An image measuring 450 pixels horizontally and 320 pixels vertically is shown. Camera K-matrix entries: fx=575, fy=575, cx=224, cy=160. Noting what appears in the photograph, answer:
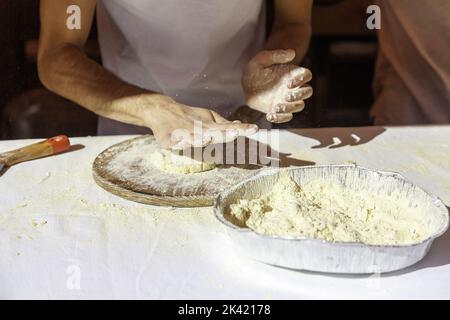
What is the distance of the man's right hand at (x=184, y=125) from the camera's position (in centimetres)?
131

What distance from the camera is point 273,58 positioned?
5.16 feet

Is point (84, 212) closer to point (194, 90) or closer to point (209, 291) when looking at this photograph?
point (209, 291)

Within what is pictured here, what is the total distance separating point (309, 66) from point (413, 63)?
44.0 inches

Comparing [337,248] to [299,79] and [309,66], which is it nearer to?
[299,79]

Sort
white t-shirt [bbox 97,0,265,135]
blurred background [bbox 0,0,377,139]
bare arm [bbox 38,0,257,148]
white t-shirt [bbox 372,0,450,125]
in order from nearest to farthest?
bare arm [bbox 38,0,257,148] → white t-shirt [bbox 97,0,265,135] → white t-shirt [bbox 372,0,450,125] → blurred background [bbox 0,0,377,139]

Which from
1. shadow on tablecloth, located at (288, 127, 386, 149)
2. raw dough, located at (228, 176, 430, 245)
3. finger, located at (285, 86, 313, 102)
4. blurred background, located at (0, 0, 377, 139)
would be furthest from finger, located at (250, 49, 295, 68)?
blurred background, located at (0, 0, 377, 139)

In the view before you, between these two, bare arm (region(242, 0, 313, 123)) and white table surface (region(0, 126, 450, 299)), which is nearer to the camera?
white table surface (region(0, 126, 450, 299))

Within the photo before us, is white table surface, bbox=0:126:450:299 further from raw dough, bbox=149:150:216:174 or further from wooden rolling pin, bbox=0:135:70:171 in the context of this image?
raw dough, bbox=149:150:216:174

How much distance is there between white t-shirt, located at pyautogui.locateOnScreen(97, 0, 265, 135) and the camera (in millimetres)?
1905

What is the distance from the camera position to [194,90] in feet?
6.77

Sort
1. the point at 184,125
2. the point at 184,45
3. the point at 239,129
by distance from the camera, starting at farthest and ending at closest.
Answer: the point at 184,45, the point at 184,125, the point at 239,129

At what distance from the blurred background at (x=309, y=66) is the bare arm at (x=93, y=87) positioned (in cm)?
122

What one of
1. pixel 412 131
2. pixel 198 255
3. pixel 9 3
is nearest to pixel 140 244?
pixel 198 255

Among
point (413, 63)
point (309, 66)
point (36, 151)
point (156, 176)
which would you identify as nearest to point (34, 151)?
point (36, 151)
